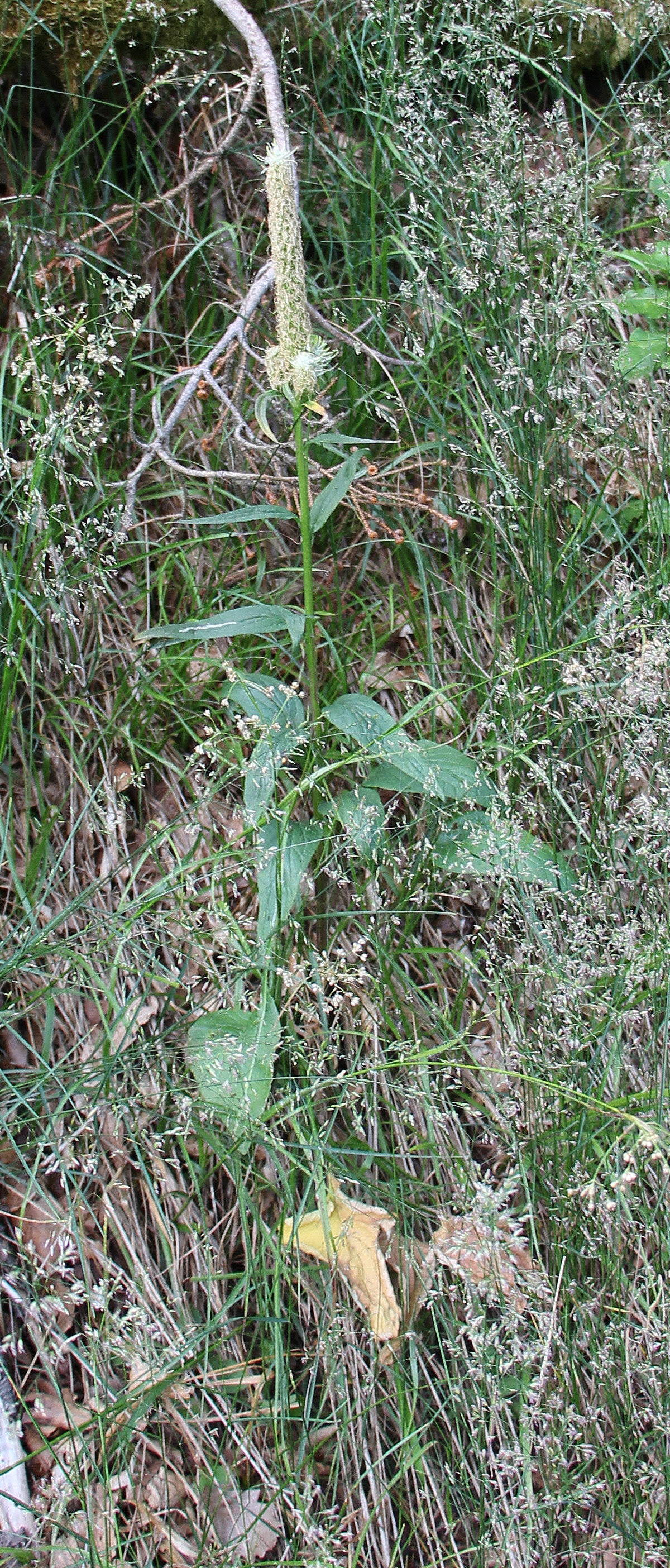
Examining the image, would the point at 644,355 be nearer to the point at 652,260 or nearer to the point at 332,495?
the point at 652,260

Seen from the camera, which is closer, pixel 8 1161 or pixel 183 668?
pixel 8 1161

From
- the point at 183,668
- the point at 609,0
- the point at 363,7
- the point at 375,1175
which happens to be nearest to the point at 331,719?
the point at 183,668

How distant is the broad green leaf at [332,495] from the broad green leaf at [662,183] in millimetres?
942

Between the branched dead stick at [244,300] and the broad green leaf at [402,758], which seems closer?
the broad green leaf at [402,758]

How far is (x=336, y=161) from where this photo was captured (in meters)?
2.02

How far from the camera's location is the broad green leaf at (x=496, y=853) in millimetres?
1503

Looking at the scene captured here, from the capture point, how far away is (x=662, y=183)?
2.01 m

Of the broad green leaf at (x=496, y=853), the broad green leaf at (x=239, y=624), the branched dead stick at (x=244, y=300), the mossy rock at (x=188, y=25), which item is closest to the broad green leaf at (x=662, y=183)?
the mossy rock at (x=188, y=25)

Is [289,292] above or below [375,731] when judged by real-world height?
above

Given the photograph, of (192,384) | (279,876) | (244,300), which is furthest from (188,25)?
(279,876)

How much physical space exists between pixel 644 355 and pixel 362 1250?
162cm

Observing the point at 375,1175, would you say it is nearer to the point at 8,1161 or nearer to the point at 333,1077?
the point at 333,1077

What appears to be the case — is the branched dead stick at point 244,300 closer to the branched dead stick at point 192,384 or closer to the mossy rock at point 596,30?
the branched dead stick at point 192,384

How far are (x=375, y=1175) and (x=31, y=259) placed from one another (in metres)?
1.69
